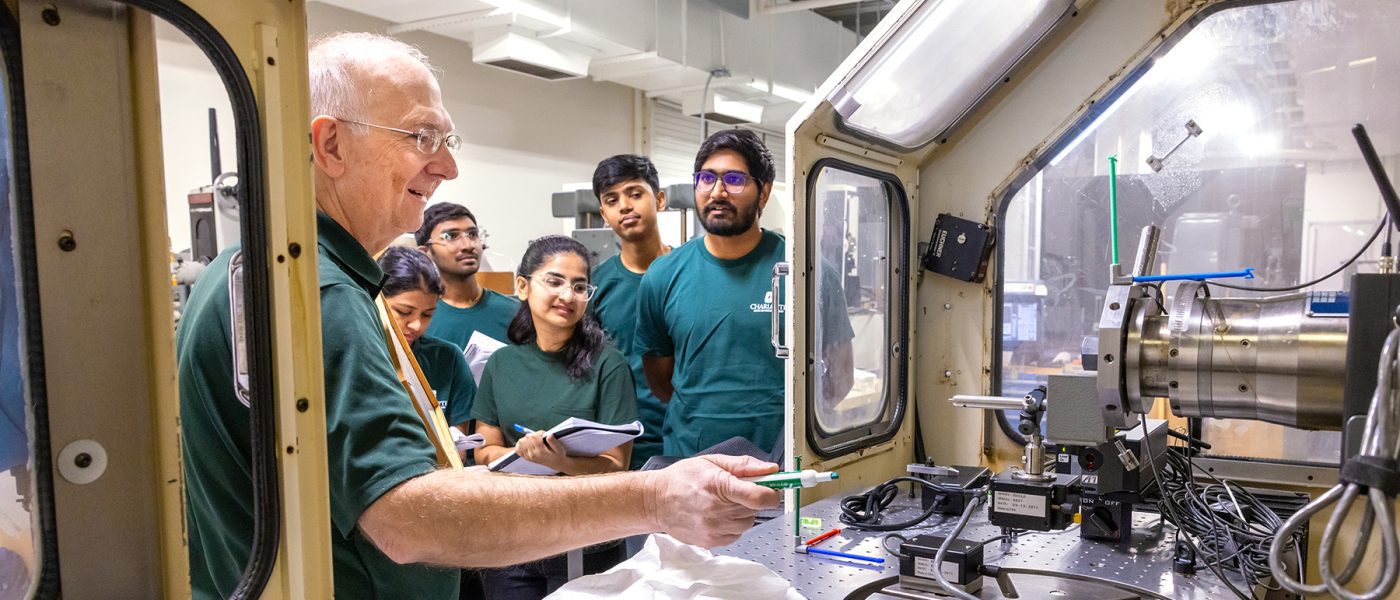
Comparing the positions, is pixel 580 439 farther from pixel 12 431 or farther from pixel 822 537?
pixel 12 431

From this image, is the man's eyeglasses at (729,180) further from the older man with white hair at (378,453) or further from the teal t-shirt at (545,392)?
the older man with white hair at (378,453)

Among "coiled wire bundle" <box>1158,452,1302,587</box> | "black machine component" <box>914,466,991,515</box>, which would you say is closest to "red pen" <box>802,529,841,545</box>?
"black machine component" <box>914,466,991,515</box>

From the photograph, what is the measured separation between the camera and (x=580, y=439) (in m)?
2.31

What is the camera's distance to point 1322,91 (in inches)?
88.7

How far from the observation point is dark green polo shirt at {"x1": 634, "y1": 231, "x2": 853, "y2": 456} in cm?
265

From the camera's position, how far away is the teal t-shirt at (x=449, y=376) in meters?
2.94

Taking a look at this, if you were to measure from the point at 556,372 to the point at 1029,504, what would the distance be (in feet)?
5.52

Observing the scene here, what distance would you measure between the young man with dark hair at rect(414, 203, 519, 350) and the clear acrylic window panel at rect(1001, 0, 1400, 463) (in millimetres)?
1998

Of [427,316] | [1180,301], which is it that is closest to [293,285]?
[1180,301]

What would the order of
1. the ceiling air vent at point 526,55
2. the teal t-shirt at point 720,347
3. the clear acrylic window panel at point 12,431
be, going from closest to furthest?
the clear acrylic window panel at point 12,431, the teal t-shirt at point 720,347, the ceiling air vent at point 526,55

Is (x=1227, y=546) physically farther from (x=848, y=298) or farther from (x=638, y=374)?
(x=638, y=374)

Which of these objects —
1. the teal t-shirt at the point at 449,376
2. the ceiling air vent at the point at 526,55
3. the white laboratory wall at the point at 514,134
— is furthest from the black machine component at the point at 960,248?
the white laboratory wall at the point at 514,134

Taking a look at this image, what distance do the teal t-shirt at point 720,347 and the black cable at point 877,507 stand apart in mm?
601

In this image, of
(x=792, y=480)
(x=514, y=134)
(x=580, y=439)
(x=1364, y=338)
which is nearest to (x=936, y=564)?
(x=792, y=480)
